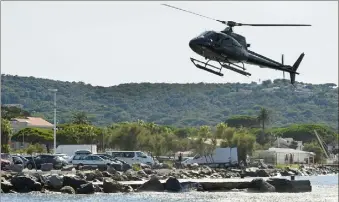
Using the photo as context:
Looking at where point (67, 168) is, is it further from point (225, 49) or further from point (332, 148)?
point (332, 148)

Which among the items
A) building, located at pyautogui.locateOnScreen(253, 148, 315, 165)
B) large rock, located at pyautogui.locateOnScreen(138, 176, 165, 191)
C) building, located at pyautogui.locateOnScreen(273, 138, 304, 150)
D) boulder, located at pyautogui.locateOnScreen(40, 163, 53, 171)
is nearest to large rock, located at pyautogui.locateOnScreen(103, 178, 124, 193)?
large rock, located at pyautogui.locateOnScreen(138, 176, 165, 191)

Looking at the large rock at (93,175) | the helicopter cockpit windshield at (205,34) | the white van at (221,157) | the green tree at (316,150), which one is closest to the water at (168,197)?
the large rock at (93,175)

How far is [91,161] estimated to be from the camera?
218ft

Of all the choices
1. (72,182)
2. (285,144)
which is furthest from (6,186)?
(285,144)

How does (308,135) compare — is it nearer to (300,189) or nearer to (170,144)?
(170,144)

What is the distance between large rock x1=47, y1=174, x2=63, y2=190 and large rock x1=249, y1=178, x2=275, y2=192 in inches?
540

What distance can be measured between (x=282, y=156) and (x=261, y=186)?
301ft

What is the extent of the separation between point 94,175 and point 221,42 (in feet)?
80.7

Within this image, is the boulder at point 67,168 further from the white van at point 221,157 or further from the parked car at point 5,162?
the white van at point 221,157

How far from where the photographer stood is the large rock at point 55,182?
46.2 m

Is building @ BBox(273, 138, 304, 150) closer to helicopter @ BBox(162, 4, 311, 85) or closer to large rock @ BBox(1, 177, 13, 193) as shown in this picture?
large rock @ BBox(1, 177, 13, 193)

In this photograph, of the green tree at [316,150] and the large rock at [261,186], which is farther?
the green tree at [316,150]

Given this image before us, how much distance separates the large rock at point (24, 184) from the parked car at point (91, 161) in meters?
19.3

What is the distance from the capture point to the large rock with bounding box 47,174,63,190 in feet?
152
